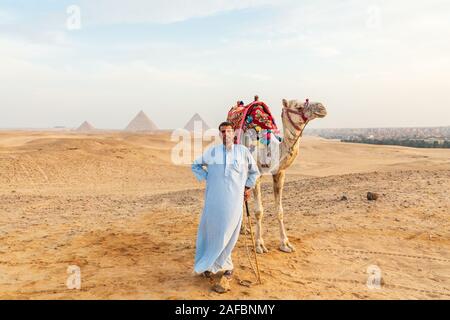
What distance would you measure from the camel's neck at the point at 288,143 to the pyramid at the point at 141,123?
120m

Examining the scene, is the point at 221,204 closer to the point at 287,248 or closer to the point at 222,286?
the point at 222,286

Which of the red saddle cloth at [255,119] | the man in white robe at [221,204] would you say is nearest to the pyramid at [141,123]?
the red saddle cloth at [255,119]

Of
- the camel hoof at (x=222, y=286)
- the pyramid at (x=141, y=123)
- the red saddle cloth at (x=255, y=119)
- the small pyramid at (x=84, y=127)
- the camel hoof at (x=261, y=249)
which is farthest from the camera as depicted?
the small pyramid at (x=84, y=127)

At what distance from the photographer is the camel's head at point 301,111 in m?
5.77

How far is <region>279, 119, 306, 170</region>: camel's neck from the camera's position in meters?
A: 6.01

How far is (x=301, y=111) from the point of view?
5930 mm

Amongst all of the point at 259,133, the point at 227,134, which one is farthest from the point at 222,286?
the point at 259,133

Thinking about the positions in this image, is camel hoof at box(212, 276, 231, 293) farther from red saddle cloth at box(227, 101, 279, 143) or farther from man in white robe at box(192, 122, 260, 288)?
red saddle cloth at box(227, 101, 279, 143)

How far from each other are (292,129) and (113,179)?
46.8 ft

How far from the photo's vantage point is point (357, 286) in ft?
15.7

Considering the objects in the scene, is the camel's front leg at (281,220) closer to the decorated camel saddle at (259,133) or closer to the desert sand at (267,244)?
the desert sand at (267,244)
